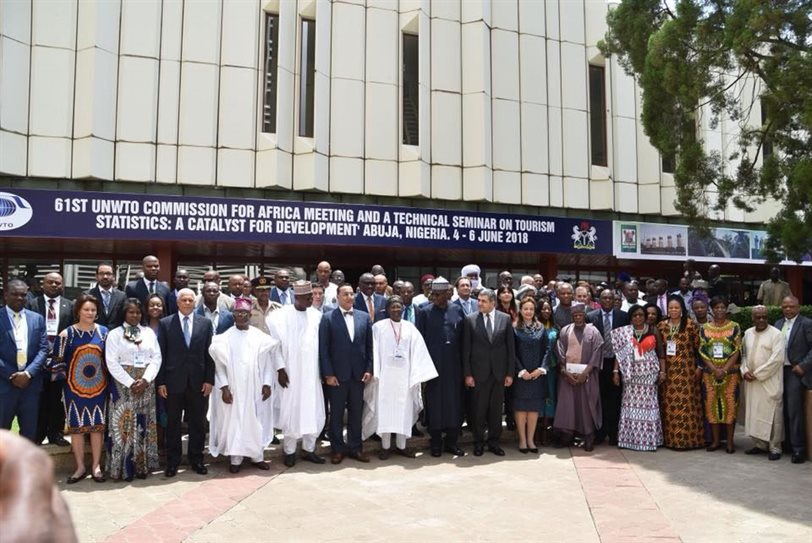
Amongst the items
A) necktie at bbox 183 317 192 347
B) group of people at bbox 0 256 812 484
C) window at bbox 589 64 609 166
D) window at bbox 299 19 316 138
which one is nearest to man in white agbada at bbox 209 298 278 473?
group of people at bbox 0 256 812 484

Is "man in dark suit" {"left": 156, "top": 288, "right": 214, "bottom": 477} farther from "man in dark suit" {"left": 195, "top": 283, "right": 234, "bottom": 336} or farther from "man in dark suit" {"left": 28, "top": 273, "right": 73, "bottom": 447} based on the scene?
"man in dark suit" {"left": 28, "top": 273, "right": 73, "bottom": 447}

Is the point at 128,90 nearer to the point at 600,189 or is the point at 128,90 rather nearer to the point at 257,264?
the point at 257,264

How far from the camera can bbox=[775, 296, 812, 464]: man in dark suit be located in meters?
7.68

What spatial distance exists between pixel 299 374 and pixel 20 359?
8.94 feet

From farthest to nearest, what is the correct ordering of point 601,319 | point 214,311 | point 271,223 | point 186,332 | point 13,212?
point 271,223
point 13,212
point 601,319
point 214,311
point 186,332

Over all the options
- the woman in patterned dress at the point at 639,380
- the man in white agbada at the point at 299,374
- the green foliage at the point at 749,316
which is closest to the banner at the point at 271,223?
the green foliage at the point at 749,316

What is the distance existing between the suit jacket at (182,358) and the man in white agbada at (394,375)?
6.16 ft

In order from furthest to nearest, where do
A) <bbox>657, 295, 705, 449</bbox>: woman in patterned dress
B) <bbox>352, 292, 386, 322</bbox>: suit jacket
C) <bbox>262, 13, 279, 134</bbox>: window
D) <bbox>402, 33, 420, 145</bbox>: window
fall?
<bbox>402, 33, 420, 145</bbox>: window, <bbox>262, 13, 279, 134</bbox>: window, <bbox>352, 292, 386, 322</bbox>: suit jacket, <bbox>657, 295, 705, 449</bbox>: woman in patterned dress

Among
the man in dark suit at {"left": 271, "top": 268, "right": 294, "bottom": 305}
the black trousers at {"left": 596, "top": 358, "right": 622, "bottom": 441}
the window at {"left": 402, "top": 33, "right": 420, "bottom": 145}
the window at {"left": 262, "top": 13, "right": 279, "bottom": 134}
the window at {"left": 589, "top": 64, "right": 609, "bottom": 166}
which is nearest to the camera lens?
the black trousers at {"left": 596, "top": 358, "right": 622, "bottom": 441}

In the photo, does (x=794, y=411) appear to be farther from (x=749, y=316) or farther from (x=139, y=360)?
(x=139, y=360)

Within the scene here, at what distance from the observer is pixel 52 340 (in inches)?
283

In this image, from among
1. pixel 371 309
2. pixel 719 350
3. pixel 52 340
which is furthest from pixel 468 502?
pixel 52 340

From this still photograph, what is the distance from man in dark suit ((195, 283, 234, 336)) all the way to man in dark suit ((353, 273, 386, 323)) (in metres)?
1.61

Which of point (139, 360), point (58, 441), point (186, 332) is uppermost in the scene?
point (186, 332)
